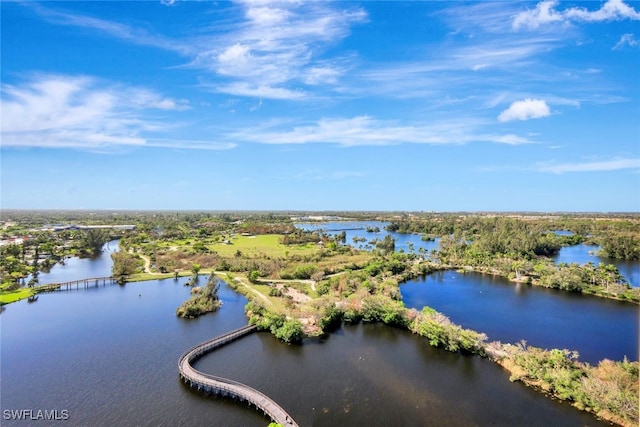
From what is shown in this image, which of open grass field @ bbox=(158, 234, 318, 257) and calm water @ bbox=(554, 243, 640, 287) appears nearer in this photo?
calm water @ bbox=(554, 243, 640, 287)

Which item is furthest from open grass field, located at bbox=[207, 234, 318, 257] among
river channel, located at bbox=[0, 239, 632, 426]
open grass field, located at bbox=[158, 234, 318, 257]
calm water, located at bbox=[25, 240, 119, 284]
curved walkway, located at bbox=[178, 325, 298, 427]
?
curved walkway, located at bbox=[178, 325, 298, 427]

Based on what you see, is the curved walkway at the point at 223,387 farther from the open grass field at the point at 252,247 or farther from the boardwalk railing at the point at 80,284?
the open grass field at the point at 252,247

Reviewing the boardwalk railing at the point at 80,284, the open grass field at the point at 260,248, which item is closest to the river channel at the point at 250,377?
the boardwalk railing at the point at 80,284

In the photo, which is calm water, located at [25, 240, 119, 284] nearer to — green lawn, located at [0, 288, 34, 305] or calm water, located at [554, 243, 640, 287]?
green lawn, located at [0, 288, 34, 305]

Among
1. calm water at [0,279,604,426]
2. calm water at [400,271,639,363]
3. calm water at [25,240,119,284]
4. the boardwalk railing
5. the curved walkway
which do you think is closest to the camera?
the curved walkway

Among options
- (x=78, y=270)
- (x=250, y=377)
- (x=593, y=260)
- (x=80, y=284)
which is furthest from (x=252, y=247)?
(x=593, y=260)

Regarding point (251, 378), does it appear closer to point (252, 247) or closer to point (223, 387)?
point (223, 387)
